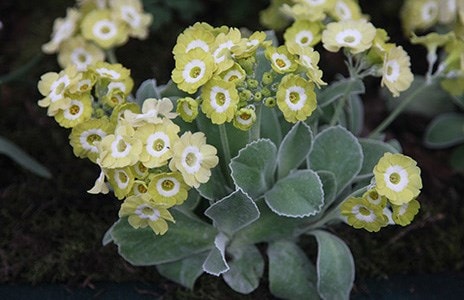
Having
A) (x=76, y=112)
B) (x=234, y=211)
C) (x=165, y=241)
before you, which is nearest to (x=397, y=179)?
(x=234, y=211)

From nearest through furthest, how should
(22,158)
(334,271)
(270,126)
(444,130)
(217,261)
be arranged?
(217,261)
(334,271)
(270,126)
(22,158)
(444,130)

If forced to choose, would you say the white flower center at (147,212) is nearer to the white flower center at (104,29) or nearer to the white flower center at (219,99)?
the white flower center at (219,99)

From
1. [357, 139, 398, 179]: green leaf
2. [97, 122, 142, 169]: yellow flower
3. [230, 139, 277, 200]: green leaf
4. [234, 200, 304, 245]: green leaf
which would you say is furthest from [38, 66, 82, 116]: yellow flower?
[357, 139, 398, 179]: green leaf

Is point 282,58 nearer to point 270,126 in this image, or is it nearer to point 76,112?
point 270,126

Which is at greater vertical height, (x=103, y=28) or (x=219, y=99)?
(x=219, y=99)

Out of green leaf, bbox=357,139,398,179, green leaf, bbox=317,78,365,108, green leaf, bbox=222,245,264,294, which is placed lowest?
green leaf, bbox=222,245,264,294

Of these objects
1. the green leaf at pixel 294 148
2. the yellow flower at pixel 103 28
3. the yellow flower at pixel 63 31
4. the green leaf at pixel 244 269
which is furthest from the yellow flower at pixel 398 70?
the yellow flower at pixel 63 31

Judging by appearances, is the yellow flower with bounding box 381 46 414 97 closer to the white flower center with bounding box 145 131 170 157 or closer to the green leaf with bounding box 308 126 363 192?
the green leaf with bounding box 308 126 363 192
